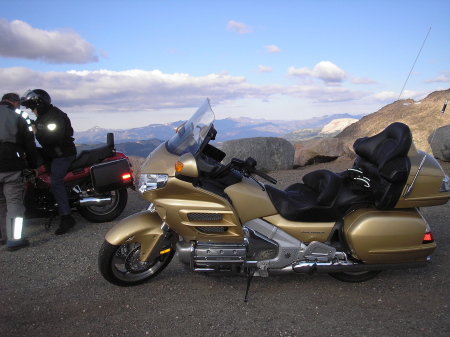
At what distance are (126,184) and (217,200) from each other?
9.12 feet

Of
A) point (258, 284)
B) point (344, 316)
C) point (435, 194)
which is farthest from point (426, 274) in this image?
point (258, 284)

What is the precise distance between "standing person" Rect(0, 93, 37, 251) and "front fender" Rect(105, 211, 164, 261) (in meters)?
2.37

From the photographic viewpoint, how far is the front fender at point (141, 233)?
3756 millimetres

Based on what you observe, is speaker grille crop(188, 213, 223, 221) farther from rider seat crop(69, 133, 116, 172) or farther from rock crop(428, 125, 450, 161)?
rock crop(428, 125, 450, 161)

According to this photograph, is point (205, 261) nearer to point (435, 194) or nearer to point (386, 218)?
point (386, 218)

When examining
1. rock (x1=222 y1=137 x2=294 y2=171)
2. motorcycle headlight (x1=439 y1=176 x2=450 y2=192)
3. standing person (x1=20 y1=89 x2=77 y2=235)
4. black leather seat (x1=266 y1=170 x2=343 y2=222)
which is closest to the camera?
black leather seat (x1=266 y1=170 x2=343 y2=222)

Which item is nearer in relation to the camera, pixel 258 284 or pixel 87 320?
pixel 87 320

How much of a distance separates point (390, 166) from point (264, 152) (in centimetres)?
838

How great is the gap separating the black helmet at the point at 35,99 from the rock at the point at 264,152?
6687 mm

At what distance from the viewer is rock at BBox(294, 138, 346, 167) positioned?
13.4 meters

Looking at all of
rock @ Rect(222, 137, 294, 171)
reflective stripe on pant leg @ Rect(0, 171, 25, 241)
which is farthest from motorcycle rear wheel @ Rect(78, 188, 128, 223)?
rock @ Rect(222, 137, 294, 171)

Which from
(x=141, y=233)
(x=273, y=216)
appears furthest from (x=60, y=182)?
(x=273, y=216)

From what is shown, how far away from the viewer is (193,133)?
3676 millimetres

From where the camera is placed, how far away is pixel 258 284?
4.14m
